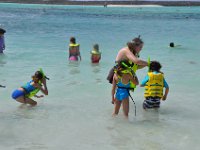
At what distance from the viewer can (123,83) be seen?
6.33 metres

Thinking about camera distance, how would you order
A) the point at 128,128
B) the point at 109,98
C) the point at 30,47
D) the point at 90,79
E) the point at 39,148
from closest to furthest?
the point at 39,148, the point at 128,128, the point at 109,98, the point at 90,79, the point at 30,47

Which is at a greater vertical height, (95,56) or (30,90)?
(30,90)

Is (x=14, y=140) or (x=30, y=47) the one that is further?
(x=30, y=47)

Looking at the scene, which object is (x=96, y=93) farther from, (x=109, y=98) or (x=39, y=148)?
(x=39, y=148)

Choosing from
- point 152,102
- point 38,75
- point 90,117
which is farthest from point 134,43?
point 38,75

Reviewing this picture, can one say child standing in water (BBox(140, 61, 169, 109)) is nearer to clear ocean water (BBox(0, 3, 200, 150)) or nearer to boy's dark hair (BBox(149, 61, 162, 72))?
boy's dark hair (BBox(149, 61, 162, 72))

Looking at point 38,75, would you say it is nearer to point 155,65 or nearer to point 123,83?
point 123,83

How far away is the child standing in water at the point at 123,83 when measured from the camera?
620 cm

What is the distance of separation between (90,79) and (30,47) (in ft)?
25.7

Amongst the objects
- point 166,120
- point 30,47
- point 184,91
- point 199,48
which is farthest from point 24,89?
point 199,48

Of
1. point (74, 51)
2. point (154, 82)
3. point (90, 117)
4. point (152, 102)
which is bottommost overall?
point (90, 117)

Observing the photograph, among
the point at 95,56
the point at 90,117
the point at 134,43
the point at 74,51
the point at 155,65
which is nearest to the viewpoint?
the point at 134,43

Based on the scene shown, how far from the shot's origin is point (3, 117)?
6.71 m

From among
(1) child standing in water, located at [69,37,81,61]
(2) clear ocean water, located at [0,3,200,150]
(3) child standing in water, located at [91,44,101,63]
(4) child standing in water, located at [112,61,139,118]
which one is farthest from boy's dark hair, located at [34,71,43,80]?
(3) child standing in water, located at [91,44,101,63]
